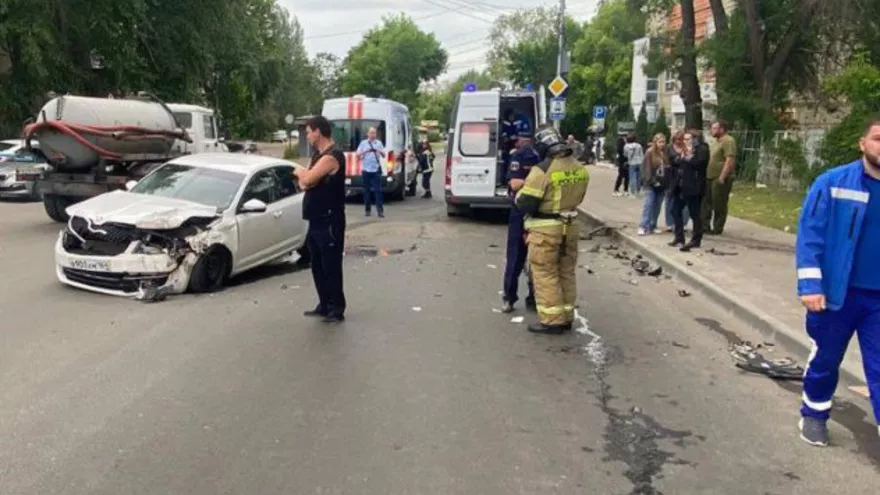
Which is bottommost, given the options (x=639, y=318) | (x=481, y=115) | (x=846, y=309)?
(x=639, y=318)

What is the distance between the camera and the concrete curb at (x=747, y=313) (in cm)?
618

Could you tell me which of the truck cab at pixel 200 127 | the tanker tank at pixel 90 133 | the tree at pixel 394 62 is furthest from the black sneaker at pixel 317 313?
the tree at pixel 394 62

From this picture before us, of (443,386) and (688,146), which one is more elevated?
(688,146)

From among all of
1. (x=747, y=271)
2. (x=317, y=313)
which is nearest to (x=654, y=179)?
(x=747, y=271)

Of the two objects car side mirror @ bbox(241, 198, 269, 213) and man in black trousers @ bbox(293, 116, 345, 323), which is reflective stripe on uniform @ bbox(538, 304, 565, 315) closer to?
man in black trousers @ bbox(293, 116, 345, 323)

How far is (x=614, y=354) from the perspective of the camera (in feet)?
22.0

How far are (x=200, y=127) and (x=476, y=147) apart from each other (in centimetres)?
725

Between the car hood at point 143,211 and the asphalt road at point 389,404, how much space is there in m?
0.79

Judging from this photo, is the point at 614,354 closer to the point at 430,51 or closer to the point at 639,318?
the point at 639,318

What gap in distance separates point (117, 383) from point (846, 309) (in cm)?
448

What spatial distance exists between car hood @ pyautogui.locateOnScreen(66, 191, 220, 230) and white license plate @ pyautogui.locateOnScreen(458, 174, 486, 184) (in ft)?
26.2

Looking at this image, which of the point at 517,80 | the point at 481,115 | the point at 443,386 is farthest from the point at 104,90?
the point at 517,80

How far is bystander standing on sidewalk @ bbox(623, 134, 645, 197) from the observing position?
21506 mm

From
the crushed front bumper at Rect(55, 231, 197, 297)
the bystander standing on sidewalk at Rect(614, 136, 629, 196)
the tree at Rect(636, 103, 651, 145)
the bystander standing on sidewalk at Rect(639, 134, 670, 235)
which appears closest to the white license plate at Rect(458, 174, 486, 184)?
the bystander standing on sidewalk at Rect(639, 134, 670, 235)
